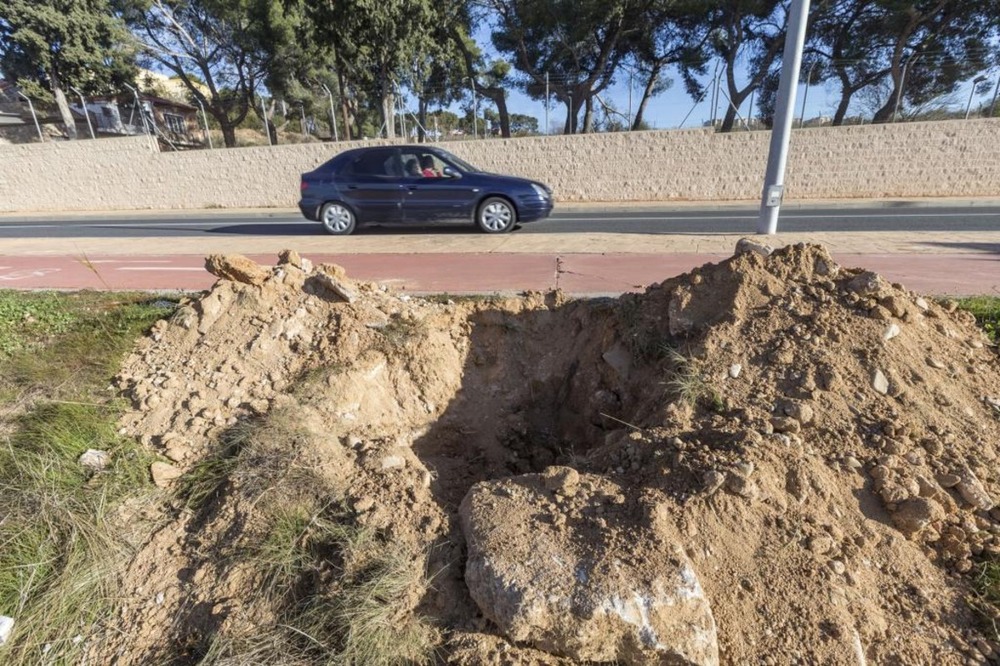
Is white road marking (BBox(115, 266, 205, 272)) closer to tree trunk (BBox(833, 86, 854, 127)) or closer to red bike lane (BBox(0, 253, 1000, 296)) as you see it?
red bike lane (BBox(0, 253, 1000, 296))

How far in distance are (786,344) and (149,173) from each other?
24.6 metres

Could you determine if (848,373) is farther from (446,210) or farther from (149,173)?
(149,173)

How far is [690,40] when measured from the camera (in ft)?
68.6

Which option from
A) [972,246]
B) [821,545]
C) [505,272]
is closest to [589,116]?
[972,246]

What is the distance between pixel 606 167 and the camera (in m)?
16.8

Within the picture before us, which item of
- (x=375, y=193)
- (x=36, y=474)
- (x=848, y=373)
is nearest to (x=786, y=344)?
(x=848, y=373)

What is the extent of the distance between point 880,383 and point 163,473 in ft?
13.3

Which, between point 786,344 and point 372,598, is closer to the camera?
point 372,598

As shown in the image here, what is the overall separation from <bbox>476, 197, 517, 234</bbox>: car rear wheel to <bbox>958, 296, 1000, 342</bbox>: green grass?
6.92 m

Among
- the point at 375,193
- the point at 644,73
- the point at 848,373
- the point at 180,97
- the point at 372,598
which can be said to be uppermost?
→ the point at 180,97

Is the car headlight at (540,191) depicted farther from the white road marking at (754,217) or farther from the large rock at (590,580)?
the large rock at (590,580)

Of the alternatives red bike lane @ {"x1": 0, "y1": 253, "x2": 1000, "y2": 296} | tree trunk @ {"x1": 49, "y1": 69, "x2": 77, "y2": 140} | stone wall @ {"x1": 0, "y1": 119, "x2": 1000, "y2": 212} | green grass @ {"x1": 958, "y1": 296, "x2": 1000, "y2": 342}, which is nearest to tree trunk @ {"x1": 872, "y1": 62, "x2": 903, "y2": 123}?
stone wall @ {"x1": 0, "y1": 119, "x2": 1000, "y2": 212}

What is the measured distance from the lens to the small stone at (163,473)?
281 cm

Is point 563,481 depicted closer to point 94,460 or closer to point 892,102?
point 94,460
